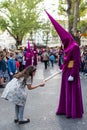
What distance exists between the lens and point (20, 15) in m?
54.9

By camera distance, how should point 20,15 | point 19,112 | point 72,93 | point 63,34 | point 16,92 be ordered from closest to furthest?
1. point 16,92
2. point 19,112
3. point 63,34
4. point 72,93
5. point 20,15

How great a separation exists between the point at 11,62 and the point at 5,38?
73.6m

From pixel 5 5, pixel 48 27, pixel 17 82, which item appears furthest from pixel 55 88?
pixel 48 27

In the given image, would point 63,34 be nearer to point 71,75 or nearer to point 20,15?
point 71,75

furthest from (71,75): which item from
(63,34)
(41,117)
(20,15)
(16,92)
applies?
(20,15)

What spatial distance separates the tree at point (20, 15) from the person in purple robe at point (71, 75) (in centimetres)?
4568

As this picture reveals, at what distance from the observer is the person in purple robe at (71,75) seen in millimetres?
9203

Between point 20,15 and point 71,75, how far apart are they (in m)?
46.5

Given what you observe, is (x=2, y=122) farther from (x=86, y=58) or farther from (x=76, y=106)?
(x=86, y=58)

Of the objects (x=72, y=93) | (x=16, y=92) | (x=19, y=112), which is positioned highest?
(x=16, y=92)

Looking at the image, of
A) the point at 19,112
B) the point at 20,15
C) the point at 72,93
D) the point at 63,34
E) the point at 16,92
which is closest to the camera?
the point at 16,92

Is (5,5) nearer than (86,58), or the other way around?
(86,58)

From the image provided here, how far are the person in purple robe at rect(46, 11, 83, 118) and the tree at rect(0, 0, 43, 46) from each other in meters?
45.7

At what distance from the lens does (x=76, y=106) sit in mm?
9430
